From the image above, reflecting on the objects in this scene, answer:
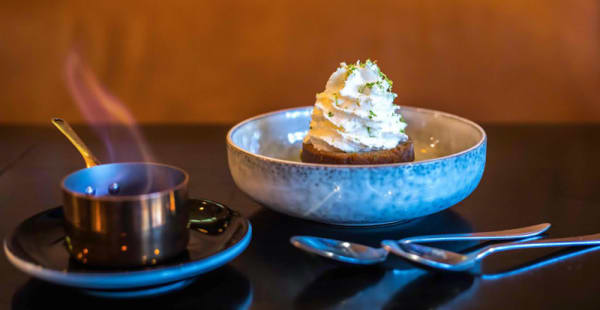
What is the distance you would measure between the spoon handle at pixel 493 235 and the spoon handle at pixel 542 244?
32 millimetres

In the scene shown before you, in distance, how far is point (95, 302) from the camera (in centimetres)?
72

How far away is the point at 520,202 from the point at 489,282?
354 mm

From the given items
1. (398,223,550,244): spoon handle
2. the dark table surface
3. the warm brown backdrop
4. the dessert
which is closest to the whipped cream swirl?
the dessert

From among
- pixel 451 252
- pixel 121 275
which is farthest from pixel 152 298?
pixel 451 252

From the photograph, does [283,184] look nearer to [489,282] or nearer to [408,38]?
[489,282]

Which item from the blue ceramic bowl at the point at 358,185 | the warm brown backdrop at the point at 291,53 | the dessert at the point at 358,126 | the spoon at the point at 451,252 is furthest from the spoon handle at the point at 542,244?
the warm brown backdrop at the point at 291,53

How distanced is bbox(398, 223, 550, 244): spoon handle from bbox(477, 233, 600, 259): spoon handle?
3 centimetres

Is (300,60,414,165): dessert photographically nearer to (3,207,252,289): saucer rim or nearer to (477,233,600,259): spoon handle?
(477,233,600,259): spoon handle

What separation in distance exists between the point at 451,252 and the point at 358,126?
35 cm

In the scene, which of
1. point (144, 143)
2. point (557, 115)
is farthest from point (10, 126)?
point (557, 115)

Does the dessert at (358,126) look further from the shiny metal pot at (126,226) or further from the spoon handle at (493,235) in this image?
the shiny metal pot at (126,226)

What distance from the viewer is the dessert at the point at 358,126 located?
109cm

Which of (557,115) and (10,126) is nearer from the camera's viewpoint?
(10,126)

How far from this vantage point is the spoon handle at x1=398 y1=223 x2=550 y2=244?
86 centimetres
